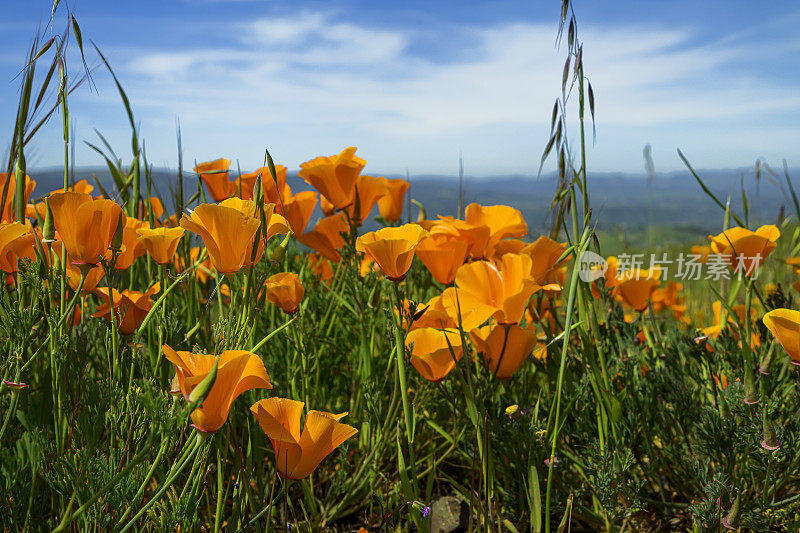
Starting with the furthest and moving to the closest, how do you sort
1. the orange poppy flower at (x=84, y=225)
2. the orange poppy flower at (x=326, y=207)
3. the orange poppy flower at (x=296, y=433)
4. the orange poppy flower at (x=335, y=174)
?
the orange poppy flower at (x=326, y=207)
the orange poppy flower at (x=335, y=174)
the orange poppy flower at (x=84, y=225)
the orange poppy flower at (x=296, y=433)

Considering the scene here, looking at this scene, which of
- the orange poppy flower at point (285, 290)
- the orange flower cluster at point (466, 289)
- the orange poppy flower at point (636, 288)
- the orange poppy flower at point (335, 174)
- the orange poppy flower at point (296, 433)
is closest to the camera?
the orange poppy flower at point (296, 433)

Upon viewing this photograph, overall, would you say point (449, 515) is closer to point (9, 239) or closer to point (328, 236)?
point (328, 236)

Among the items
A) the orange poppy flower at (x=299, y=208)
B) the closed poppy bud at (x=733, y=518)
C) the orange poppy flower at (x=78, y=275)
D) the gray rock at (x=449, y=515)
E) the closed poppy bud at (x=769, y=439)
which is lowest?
the gray rock at (x=449, y=515)

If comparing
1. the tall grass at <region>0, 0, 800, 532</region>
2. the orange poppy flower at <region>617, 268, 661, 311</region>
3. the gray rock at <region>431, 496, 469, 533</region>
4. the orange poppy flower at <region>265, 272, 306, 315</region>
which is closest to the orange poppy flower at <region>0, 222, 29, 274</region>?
the tall grass at <region>0, 0, 800, 532</region>

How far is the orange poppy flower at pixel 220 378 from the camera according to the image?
694 millimetres

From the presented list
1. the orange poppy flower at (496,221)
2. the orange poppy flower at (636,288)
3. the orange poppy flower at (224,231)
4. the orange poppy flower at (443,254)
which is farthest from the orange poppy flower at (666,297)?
the orange poppy flower at (224,231)

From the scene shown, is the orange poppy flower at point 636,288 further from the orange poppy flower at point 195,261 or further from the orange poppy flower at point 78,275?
the orange poppy flower at point 78,275

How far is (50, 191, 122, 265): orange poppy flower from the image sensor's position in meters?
0.92

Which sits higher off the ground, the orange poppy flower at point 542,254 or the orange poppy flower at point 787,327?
the orange poppy flower at point 542,254

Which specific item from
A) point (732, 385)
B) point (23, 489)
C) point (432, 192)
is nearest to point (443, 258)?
point (732, 385)

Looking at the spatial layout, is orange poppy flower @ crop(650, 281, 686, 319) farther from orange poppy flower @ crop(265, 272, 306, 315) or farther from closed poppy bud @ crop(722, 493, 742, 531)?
orange poppy flower @ crop(265, 272, 306, 315)

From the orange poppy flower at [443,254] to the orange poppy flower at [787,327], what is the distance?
0.58 meters

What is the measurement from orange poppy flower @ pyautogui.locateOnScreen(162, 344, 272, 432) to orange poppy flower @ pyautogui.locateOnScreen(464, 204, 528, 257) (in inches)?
29.2

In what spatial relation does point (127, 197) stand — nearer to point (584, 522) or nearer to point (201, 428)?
point (201, 428)
